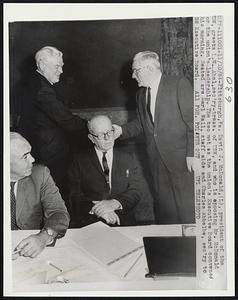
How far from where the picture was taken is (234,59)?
782 millimetres

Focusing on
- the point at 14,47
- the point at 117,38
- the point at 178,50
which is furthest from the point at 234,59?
the point at 14,47

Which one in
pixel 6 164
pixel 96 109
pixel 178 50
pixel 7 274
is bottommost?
pixel 7 274

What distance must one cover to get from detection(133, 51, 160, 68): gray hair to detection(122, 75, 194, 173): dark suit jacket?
3 cm

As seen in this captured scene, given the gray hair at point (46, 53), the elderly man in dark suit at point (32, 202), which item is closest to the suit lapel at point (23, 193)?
the elderly man in dark suit at point (32, 202)

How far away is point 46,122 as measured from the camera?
2.55 feet

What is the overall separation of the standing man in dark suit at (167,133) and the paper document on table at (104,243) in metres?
0.08

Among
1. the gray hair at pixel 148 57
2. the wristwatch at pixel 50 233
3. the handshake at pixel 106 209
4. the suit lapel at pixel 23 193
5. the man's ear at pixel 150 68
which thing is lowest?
the wristwatch at pixel 50 233

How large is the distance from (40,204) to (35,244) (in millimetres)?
76

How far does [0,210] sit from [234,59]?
537mm

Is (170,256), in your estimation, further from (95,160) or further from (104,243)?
(95,160)

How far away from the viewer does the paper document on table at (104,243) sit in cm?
77

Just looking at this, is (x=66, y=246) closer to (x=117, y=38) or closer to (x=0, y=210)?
(x=0, y=210)

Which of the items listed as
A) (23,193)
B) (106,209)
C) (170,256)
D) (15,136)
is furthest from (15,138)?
(170,256)

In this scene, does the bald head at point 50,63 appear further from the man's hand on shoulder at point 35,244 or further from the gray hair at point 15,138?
the man's hand on shoulder at point 35,244
